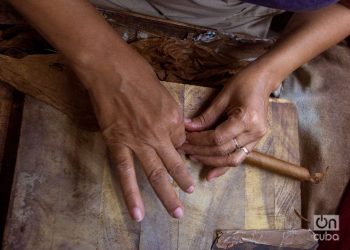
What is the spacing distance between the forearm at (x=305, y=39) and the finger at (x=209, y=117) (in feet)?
0.47

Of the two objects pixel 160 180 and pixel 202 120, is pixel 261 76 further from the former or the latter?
pixel 160 180

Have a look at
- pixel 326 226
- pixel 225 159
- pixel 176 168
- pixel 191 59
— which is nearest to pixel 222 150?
pixel 225 159

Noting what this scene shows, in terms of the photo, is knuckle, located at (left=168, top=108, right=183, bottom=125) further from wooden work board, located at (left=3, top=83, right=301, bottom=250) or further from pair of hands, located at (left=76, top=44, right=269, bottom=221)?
wooden work board, located at (left=3, top=83, right=301, bottom=250)

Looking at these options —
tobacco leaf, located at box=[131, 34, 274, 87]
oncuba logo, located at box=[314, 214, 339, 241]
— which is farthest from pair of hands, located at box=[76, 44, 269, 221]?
oncuba logo, located at box=[314, 214, 339, 241]

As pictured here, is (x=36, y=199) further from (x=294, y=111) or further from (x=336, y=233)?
(x=336, y=233)

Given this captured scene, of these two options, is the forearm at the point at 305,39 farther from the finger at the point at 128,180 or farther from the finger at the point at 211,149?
the finger at the point at 128,180

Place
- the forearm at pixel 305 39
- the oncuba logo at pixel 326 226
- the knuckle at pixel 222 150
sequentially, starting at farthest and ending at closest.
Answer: the oncuba logo at pixel 326 226 < the forearm at pixel 305 39 < the knuckle at pixel 222 150

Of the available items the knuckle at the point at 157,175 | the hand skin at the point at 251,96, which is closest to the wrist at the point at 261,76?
the hand skin at the point at 251,96

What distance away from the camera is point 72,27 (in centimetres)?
78

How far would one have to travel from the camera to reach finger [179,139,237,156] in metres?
0.86

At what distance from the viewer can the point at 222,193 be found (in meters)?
0.92

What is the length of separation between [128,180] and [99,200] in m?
0.11

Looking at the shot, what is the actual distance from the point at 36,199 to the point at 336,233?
801mm

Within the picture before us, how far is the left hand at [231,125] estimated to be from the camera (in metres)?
0.86
